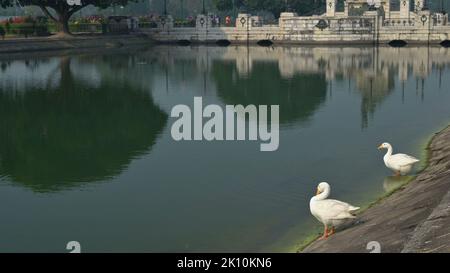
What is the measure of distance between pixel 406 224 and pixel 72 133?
19325 millimetres

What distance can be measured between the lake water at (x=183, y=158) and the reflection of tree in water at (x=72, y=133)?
8 cm

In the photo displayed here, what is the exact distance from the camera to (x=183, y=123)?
33.3 meters

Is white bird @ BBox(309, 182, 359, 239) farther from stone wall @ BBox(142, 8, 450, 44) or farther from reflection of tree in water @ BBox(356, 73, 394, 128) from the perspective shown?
stone wall @ BBox(142, 8, 450, 44)

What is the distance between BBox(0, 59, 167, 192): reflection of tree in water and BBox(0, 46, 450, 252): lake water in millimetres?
81

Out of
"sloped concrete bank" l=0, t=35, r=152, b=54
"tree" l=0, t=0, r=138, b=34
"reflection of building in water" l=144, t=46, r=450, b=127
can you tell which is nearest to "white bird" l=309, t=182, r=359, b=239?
"reflection of building in water" l=144, t=46, r=450, b=127

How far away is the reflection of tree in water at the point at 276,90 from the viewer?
3662 centimetres

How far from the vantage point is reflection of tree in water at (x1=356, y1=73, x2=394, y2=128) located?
35.9 m

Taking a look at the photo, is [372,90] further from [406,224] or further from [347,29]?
[347,29]

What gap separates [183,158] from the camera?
955 inches

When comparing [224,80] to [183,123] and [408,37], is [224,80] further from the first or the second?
[408,37]

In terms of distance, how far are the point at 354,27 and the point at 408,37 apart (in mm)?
7821

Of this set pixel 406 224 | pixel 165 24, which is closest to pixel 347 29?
pixel 165 24
